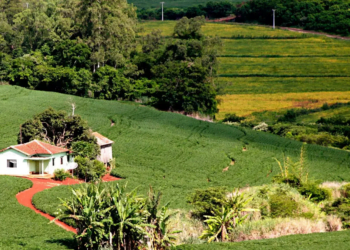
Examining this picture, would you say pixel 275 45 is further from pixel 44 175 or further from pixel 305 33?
pixel 44 175

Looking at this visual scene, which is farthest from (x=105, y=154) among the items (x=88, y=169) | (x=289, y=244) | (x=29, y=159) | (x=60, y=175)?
(x=289, y=244)

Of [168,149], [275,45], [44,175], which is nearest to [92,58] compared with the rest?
[168,149]

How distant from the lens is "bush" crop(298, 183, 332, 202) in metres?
36.8

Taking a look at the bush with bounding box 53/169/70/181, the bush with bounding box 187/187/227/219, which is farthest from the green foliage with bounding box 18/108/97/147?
the bush with bounding box 187/187/227/219

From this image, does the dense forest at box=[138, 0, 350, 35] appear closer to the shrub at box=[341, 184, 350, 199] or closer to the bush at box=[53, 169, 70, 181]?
the bush at box=[53, 169, 70, 181]

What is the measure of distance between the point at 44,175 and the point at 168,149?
1676 cm

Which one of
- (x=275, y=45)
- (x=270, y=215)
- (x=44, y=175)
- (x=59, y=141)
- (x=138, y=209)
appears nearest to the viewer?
(x=138, y=209)

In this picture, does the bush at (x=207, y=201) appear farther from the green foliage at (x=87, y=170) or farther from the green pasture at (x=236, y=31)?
the green pasture at (x=236, y=31)

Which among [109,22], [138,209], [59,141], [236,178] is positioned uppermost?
[109,22]

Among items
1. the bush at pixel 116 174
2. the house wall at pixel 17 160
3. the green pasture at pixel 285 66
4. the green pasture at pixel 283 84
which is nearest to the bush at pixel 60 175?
the house wall at pixel 17 160

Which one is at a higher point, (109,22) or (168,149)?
(109,22)

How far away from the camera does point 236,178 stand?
54031 mm

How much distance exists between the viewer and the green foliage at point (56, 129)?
52.4 meters

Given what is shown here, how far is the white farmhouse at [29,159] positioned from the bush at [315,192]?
20.1 meters
